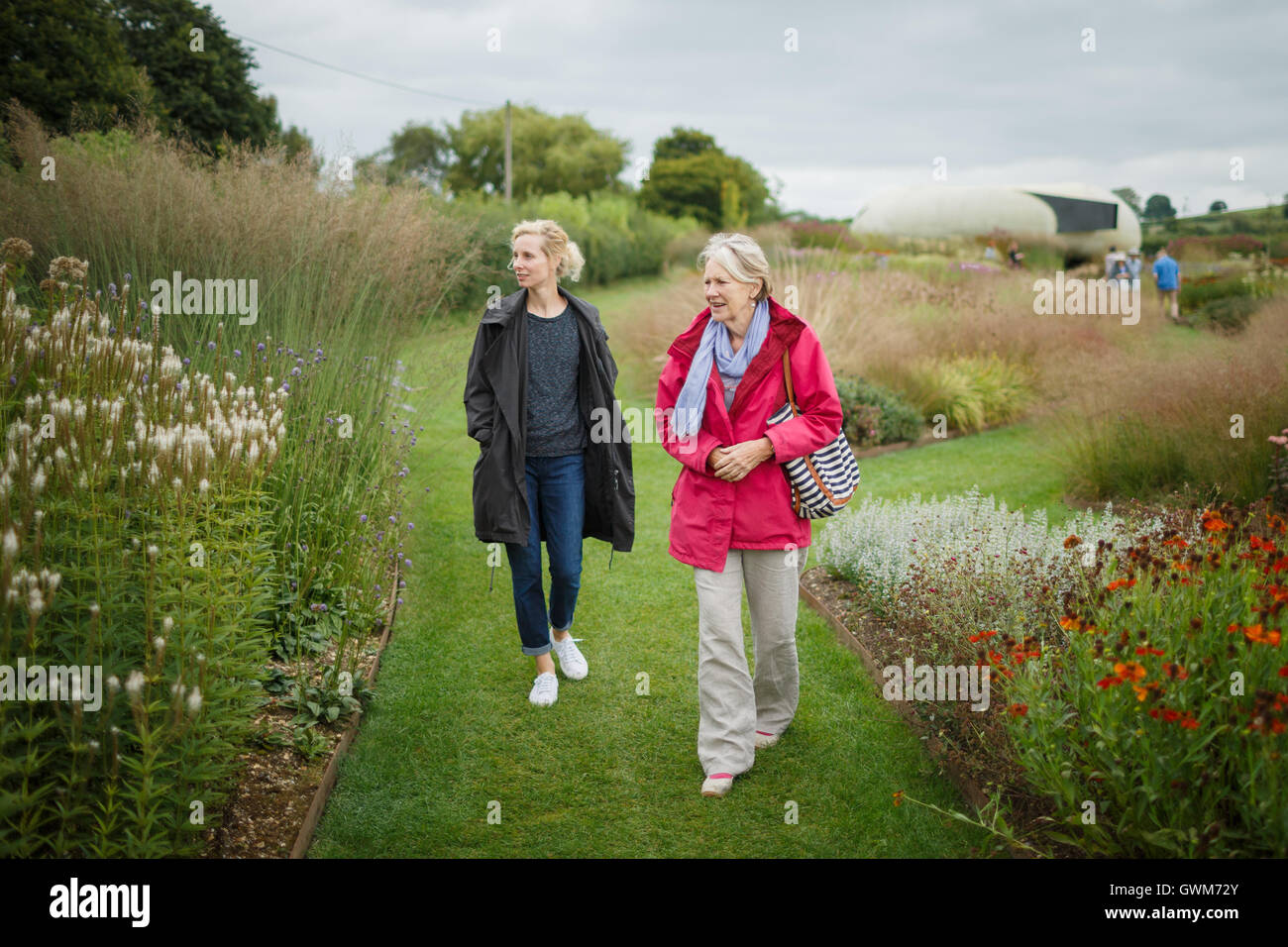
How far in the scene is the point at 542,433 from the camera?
4.44 m

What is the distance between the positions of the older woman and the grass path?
1.02 feet

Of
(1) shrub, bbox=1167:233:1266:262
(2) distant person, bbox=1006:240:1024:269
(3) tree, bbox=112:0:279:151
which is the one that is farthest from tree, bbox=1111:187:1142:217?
(3) tree, bbox=112:0:279:151

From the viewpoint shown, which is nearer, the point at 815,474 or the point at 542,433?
the point at 815,474

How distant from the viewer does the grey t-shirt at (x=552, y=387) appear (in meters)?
4.45

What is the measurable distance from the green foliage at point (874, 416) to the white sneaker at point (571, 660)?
6.12 meters

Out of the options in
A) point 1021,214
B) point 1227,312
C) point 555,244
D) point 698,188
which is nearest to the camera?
point 555,244

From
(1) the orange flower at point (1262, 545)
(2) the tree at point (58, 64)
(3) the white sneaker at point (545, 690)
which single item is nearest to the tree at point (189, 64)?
(2) the tree at point (58, 64)

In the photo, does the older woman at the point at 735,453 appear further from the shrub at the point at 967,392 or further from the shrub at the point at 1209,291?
the shrub at the point at 1209,291

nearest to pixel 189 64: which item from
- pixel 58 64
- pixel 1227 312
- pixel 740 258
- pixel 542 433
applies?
pixel 58 64

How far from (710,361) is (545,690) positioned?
202cm

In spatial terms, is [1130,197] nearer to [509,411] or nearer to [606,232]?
[606,232]

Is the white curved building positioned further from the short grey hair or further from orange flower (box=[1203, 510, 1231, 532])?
orange flower (box=[1203, 510, 1231, 532])
